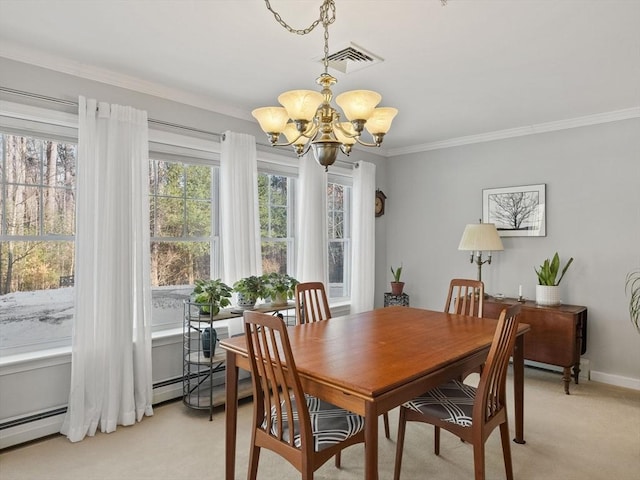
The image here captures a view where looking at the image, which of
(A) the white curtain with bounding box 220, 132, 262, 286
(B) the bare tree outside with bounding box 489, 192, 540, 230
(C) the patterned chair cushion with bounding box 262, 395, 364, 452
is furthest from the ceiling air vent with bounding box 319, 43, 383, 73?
(B) the bare tree outside with bounding box 489, 192, 540, 230

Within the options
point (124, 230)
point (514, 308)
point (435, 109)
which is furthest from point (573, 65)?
point (124, 230)

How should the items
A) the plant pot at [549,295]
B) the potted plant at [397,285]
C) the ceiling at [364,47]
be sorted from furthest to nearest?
the potted plant at [397,285], the plant pot at [549,295], the ceiling at [364,47]

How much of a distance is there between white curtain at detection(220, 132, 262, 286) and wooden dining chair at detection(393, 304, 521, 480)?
6.32 ft

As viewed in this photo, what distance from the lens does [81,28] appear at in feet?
7.81

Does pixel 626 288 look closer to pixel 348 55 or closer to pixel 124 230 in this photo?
pixel 348 55

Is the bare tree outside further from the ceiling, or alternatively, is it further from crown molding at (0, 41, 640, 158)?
the ceiling

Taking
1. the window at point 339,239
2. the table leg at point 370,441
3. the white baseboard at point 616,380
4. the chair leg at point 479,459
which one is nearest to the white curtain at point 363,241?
the window at point 339,239

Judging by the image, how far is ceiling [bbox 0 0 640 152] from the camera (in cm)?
218

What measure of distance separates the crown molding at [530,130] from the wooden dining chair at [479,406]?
2.88 metres

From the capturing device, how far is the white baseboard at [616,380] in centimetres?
380

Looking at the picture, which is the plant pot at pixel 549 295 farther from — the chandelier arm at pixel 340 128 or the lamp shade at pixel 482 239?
the chandelier arm at pixel 340 128

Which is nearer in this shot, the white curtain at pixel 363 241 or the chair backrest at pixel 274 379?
the chair backrest at pixel 274 379

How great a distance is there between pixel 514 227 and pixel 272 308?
274 centimetres

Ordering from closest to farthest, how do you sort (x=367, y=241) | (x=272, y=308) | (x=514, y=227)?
(x=272, y=308)
(x=514, y=227)
(x=367, y=241)
